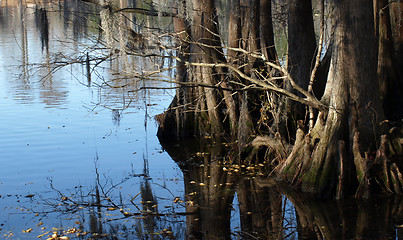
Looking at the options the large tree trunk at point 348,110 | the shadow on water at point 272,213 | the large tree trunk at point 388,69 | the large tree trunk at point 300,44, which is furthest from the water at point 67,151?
the large tree trunk at point 388,69

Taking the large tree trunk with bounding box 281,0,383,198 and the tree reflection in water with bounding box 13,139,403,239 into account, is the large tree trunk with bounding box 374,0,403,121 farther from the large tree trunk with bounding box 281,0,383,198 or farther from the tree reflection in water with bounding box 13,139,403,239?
the tree reflection in water with bounding box 13,139,403,239

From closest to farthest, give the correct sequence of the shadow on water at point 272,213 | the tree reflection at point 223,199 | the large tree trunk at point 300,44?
the shadow on water at point 272,213 → the tree reflection at point 223,199 → the large tree trunk at point 300,44

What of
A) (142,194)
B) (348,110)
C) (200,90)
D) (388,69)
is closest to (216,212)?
(142,194)

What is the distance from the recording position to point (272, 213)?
775 cm

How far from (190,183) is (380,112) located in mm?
3158

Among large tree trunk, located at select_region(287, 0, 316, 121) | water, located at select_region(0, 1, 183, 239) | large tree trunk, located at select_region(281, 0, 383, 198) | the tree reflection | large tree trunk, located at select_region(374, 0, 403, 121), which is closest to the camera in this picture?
the tree reflection

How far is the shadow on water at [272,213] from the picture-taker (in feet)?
22.6

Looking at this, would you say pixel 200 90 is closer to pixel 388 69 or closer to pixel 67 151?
pixel 67 151

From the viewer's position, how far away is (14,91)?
21.6 meters

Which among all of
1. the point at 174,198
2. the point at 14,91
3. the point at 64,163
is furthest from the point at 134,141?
the point at 14,91

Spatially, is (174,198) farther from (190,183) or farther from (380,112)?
(380,112)

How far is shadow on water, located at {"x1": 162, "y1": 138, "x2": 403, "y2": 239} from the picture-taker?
22.6ft

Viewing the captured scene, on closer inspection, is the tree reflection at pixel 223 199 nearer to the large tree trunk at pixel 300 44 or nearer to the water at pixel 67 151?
the water at pixel 67 151

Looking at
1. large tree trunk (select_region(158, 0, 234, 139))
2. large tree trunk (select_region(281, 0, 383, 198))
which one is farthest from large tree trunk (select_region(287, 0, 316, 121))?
large tree trunk (select_region(158, 0, 234, 139))
